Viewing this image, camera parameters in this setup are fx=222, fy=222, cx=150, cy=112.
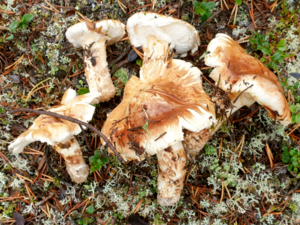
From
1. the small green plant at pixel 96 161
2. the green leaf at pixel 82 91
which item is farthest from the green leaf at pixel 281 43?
the small green plant at pixel 96 161

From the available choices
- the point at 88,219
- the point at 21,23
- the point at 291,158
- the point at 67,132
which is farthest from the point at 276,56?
the point at 21,23

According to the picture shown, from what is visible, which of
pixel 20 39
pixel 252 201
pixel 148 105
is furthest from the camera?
pixel 20 39

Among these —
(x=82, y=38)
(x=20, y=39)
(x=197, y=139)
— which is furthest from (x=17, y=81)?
(x=197, y=139)

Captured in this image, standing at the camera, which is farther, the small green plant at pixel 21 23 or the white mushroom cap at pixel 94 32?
the small green plant at pixel 21 23

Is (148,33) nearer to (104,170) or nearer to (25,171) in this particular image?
(104,170)

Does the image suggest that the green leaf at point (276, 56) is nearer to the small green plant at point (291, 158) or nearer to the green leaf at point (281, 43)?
the green leaf at point (281, 43)

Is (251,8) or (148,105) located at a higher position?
(251,8)
